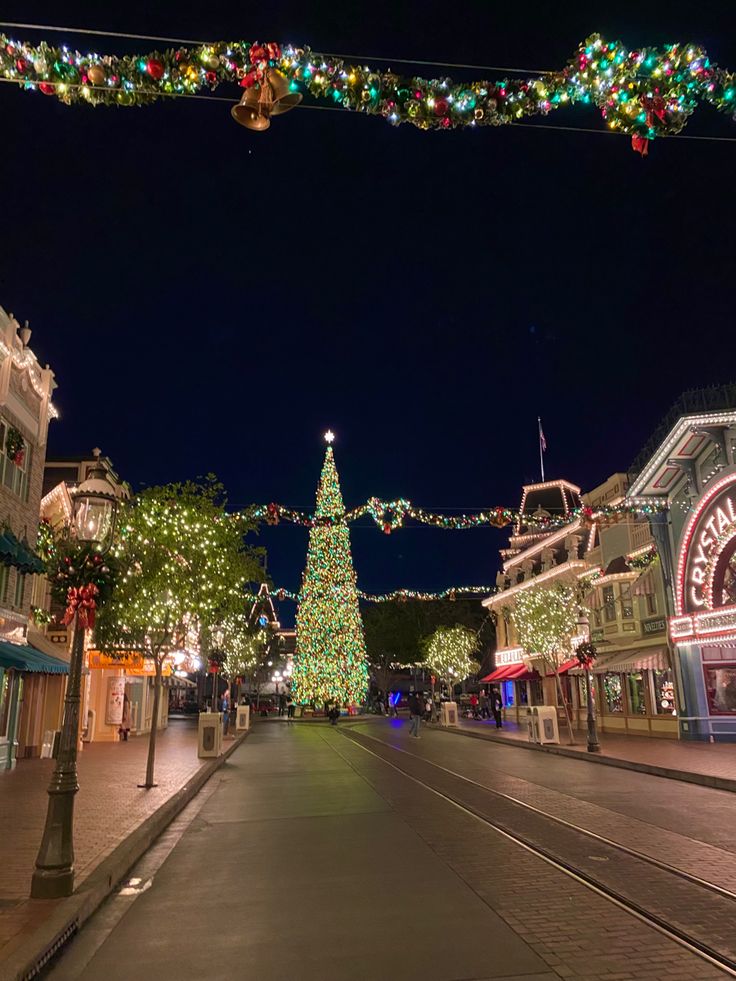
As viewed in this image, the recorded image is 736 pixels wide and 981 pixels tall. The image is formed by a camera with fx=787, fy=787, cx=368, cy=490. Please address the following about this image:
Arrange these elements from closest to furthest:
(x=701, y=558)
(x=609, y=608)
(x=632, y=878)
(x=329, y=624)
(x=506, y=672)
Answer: (x=632, y=878) < (x=701, y=558) < (x=609, y=608) < (x=506, y=672) < (x=329, y=624)

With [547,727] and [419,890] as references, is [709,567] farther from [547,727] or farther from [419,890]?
[419,890]

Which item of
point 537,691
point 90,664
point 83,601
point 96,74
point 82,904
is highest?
point 96,74

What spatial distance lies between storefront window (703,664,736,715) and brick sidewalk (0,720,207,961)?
17961mm

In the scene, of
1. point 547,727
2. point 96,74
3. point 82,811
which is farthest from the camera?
point 547,727

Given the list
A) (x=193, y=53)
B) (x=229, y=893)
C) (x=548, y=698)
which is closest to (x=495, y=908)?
(x=229, y=893)

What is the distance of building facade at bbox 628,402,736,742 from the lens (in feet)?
86.9

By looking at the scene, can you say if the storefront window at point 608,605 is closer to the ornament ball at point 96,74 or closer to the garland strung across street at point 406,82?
the garland strung across street at point 406,82

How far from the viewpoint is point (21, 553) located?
20.0 metres

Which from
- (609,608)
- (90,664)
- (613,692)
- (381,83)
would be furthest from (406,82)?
(613,692)

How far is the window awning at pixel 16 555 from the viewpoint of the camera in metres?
19.0

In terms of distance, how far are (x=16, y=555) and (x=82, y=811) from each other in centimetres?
856

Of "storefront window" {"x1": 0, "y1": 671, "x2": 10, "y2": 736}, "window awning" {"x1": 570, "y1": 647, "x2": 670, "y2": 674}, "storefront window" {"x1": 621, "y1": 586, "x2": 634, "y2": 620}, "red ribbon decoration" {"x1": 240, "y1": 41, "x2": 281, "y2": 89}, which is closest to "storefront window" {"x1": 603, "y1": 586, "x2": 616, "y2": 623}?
"storefront window" {"x1": 621, "y1": 586, "x2": 634, "y2": 620}

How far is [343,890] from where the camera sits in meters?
8.06

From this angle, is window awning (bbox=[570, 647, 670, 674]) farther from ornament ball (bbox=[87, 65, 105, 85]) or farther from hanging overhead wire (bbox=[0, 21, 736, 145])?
ornament ball (bbox=[87, 65, 105, 85])
